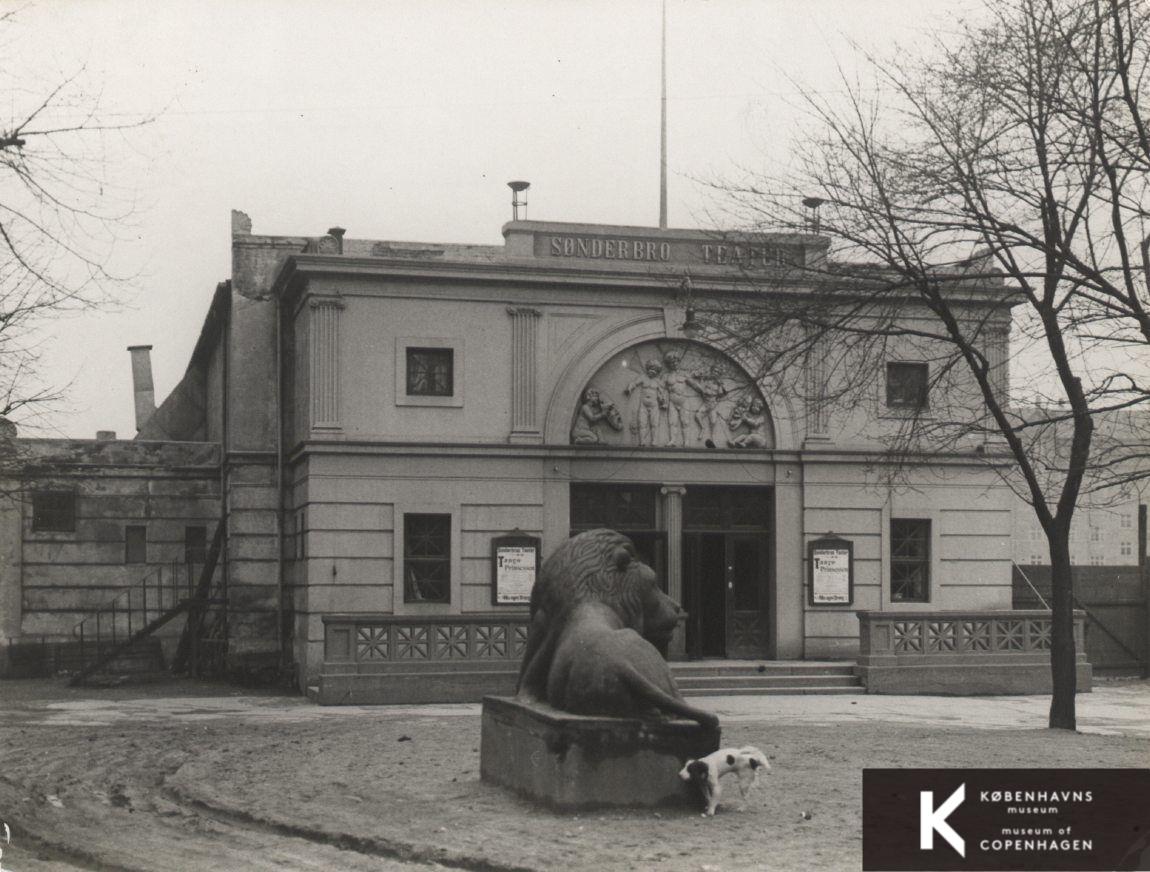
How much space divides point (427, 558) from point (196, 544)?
8.20m

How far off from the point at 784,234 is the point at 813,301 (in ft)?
3.04

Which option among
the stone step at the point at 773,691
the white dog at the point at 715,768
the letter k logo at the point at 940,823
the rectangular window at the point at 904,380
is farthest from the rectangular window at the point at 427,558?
the letter k logo at the point at 940,823

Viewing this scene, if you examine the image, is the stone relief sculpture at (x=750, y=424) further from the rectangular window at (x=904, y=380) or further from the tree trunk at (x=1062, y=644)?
the tree trunk at (x=1062, y=644)

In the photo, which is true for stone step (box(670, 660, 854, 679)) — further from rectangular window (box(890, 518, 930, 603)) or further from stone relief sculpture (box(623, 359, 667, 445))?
stone relief sculpture (box(623, 359, 667, 445))

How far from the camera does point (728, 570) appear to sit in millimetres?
27844

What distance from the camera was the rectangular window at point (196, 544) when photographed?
32.3 metres

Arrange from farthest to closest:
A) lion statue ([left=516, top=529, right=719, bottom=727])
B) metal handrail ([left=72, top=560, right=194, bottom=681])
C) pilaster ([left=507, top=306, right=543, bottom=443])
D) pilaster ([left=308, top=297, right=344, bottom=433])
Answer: metal handrail ([left=72, top=560, right=194, bottom=681]) < pilaster ([left=507, top=306, right=543, bottom=443]) < pilaster ([left=308, top=297, right=344, bottom=433]) < lion statue ([left=516, top=529, right=719, bottom=727])

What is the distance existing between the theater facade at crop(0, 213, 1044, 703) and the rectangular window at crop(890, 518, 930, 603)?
1.4 inches

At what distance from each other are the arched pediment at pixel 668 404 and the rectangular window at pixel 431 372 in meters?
2.31

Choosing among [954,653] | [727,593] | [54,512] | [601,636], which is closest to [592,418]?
[727,593]

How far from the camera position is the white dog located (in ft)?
36.5

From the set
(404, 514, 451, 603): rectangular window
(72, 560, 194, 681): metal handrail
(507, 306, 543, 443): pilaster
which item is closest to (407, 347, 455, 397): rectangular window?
(507, 306, 543, 443): pilaster

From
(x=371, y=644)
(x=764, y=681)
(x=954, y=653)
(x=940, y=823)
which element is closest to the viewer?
(x=940, y=823)

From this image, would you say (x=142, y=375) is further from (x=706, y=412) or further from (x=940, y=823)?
(x=940, y=823)
